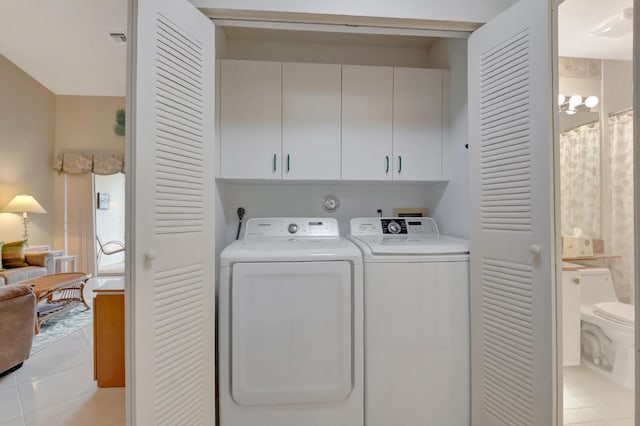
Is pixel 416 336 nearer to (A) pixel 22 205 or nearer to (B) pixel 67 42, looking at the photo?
(B) pixel 67 42

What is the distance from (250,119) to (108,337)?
1753mm

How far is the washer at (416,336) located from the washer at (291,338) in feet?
0.26

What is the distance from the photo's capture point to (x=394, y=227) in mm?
2131

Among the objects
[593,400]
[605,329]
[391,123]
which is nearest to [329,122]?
[391,123]

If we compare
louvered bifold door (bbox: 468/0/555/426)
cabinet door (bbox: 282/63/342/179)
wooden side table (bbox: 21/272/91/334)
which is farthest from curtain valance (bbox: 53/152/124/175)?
louvered bifold door (bbox: 468/0/555/426)

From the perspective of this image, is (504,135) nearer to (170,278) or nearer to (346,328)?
(346,328)

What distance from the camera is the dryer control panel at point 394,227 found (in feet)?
6.90

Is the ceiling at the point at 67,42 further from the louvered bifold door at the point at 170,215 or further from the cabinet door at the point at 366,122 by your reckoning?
the cabinet door at the point at 366,122

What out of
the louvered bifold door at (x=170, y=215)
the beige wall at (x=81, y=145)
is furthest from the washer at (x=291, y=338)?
the beige wall at (x=81, y=145)

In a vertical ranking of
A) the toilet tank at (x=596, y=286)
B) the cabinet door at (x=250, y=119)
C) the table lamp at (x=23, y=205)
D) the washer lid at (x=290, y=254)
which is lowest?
the toilet tank at (x=596, y=286)

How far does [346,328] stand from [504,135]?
3.88 feet

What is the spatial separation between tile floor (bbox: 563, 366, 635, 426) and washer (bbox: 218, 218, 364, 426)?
852 mm

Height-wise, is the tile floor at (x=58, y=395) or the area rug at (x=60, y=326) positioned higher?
the area rug at (x=60, y=326)

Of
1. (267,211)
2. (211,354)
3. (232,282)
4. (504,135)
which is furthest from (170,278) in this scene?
(504,135)
